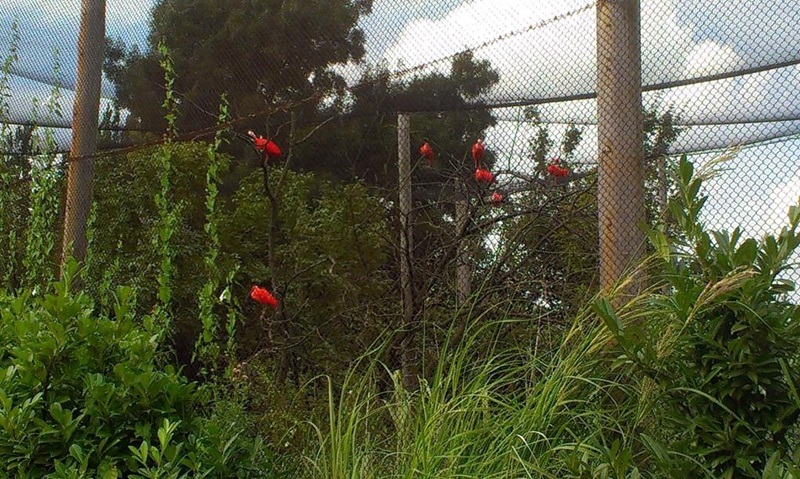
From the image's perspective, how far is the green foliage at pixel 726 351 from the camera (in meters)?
1.93

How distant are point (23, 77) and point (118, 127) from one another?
2.44ft

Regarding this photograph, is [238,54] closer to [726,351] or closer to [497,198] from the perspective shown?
[497,198]

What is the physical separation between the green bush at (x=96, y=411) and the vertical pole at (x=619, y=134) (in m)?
1.28

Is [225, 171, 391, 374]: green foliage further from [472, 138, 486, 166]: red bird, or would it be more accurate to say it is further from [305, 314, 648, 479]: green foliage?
[305, 314, 648, 479]: green foliage

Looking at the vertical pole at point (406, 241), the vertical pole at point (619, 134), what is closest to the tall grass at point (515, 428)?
the vertical pole at point (619, 134)

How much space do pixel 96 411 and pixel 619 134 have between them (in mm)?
1778

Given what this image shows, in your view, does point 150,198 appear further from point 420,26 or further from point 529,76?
point 529,76

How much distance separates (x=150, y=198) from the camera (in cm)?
533

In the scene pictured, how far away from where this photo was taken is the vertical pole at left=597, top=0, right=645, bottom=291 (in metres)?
2.86

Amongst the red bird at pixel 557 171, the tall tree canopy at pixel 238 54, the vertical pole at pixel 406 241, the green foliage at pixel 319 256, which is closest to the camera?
the red bird at pixel 557 171

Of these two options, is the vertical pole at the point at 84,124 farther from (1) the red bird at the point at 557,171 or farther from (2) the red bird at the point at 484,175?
(1) the red bird at the point at 557,171

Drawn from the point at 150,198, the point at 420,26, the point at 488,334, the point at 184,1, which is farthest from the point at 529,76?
the point at 150,198

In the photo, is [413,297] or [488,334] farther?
[413,297]

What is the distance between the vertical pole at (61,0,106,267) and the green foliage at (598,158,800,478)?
3.07 meters
